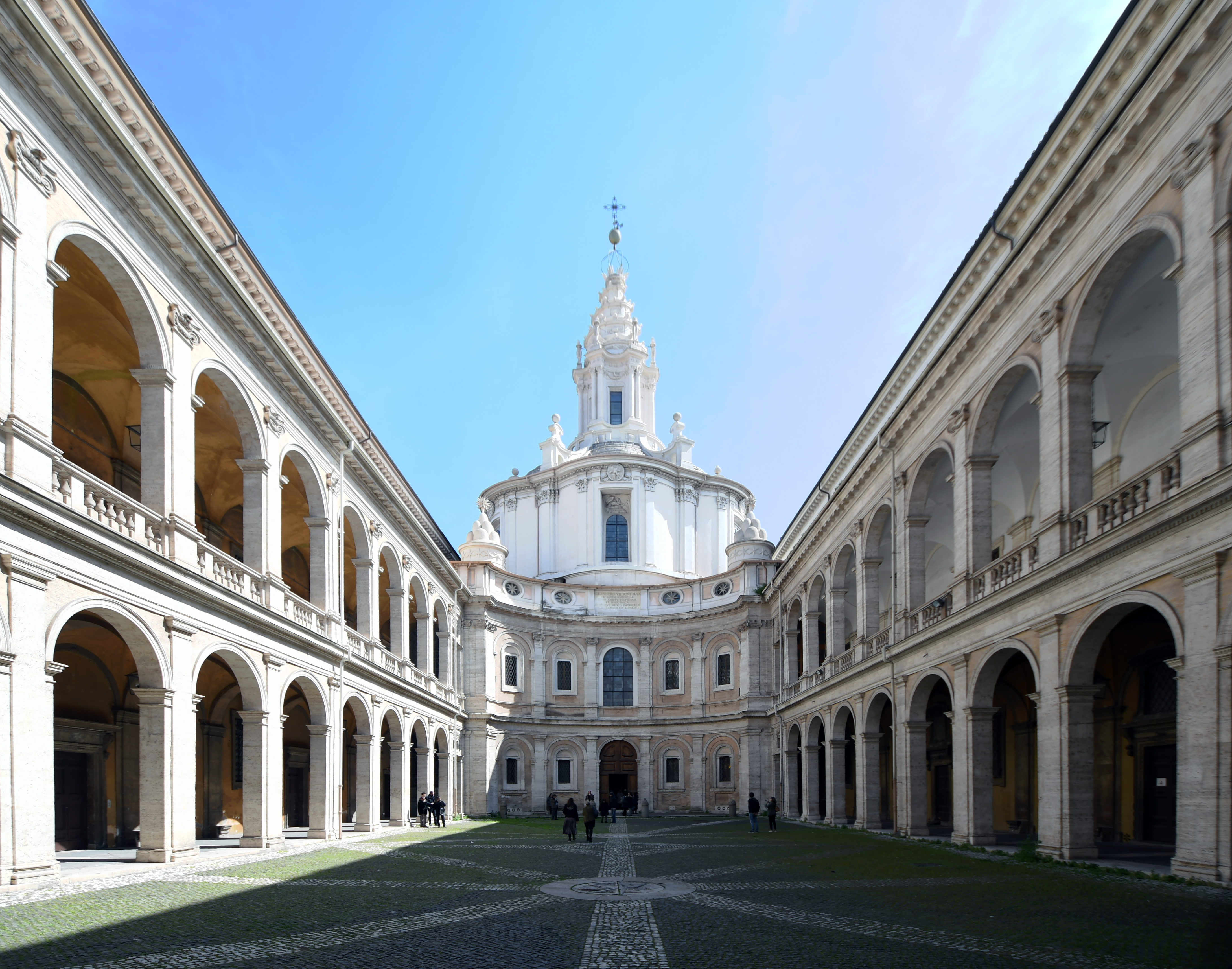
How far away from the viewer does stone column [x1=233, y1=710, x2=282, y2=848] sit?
20.6 m

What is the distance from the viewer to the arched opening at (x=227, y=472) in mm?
21094

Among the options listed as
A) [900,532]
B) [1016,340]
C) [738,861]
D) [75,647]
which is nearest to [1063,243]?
[1016,340]

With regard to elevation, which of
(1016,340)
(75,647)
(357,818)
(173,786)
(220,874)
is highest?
(1016,340)

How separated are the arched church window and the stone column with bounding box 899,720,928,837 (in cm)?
3079

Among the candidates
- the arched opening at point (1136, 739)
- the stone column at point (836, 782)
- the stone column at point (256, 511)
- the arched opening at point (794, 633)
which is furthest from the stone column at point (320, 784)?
the arched opening at point (794, 633)

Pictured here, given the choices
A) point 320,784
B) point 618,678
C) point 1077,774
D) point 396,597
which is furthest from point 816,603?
point 1077,774

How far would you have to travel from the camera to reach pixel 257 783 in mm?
20688

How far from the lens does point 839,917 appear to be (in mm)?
12195

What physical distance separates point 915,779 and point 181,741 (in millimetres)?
17646

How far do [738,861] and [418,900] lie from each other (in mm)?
8631

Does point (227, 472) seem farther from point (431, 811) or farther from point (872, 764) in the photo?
point (872, 764)

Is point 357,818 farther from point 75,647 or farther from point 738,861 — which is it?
point 738,861

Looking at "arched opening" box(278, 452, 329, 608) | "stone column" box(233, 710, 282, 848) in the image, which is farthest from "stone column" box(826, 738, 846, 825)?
"stone column" box(233, 710, 282, 848)

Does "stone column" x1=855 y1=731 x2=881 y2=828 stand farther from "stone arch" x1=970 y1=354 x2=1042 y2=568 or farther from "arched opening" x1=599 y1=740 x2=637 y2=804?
"arched opening" x1=599 y1=740 x2=637 y2=804
